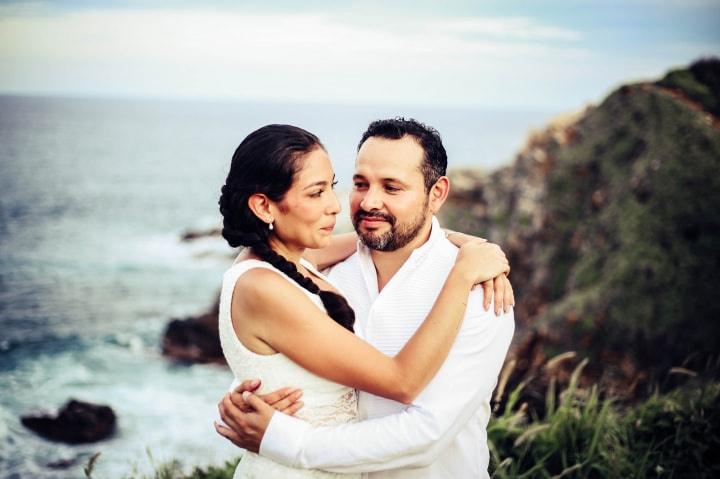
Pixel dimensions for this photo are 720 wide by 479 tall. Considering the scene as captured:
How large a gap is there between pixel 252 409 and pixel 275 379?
21cm

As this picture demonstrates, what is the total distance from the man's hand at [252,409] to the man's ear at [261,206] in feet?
2.90

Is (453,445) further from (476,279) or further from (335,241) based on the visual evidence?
(335,241)

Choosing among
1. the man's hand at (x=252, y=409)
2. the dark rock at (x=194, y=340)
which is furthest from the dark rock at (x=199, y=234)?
the man's hand at (x=252, y=409)

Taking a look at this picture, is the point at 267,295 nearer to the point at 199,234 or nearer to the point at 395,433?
the point at 395,433

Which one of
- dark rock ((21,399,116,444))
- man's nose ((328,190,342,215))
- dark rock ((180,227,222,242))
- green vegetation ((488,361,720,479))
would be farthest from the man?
dark rock ((180,227,222,242))

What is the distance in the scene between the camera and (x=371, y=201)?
3.84 metres

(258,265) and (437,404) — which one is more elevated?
(258,265)

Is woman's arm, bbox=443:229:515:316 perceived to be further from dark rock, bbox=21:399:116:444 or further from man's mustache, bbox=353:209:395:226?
dark rock, bbox=21:399:116:444

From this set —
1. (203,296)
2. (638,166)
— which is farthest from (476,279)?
(203,296)

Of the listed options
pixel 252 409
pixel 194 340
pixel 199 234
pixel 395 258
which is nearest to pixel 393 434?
pixel 252 409

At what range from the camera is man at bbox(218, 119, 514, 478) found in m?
3.05

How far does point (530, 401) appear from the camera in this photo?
21.2 ft

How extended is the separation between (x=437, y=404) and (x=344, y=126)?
187 m

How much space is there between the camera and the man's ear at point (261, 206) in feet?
10.6
